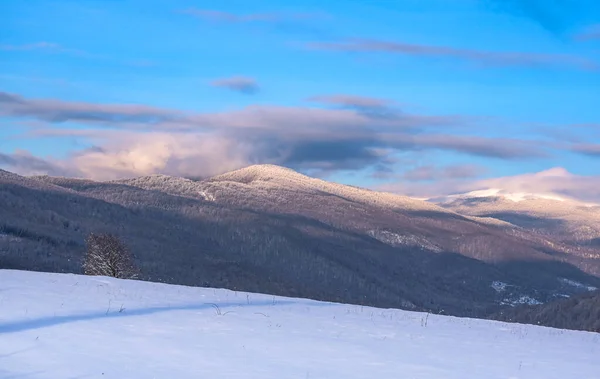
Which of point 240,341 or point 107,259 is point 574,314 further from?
point 240,341

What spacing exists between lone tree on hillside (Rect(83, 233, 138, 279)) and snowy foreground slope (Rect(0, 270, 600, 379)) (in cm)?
2580

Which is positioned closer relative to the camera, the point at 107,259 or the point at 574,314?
the point at 107,259

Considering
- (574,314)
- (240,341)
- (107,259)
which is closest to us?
(240,341)

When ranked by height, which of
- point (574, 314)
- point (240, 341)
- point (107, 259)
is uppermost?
point (574, 314)

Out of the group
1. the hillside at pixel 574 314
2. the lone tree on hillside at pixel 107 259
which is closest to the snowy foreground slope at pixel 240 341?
the lone tree on hillside at pixel 107 259

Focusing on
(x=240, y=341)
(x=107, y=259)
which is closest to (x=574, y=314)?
(x=107, y=259)

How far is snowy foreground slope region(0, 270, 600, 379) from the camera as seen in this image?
13.0 m

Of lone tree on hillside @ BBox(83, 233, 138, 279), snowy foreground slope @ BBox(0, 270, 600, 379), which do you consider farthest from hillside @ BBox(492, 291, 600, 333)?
snowy foreground slope @ BBox(0, 270, 600, 379)

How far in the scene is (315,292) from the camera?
648 feet

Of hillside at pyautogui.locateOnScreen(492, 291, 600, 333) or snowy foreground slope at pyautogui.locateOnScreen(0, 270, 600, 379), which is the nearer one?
snowy foreground slope at pyautogui.locateOnScreen(0, 270, 600, 379)

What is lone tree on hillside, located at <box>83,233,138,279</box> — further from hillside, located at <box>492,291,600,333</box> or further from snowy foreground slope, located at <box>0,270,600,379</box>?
hillside, located at <box>492,291,600,333</box>

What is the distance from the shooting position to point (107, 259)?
165ft

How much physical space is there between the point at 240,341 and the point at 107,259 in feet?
120

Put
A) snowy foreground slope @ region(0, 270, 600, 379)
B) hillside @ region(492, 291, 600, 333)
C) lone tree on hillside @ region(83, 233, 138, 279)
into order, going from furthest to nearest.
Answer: hillside @ region(492, 291, 600, 333)
lone tree on hillside @ region(83, 233, 138, 279)
snowy foreground slope @ region(0, 270, 600, 379)
